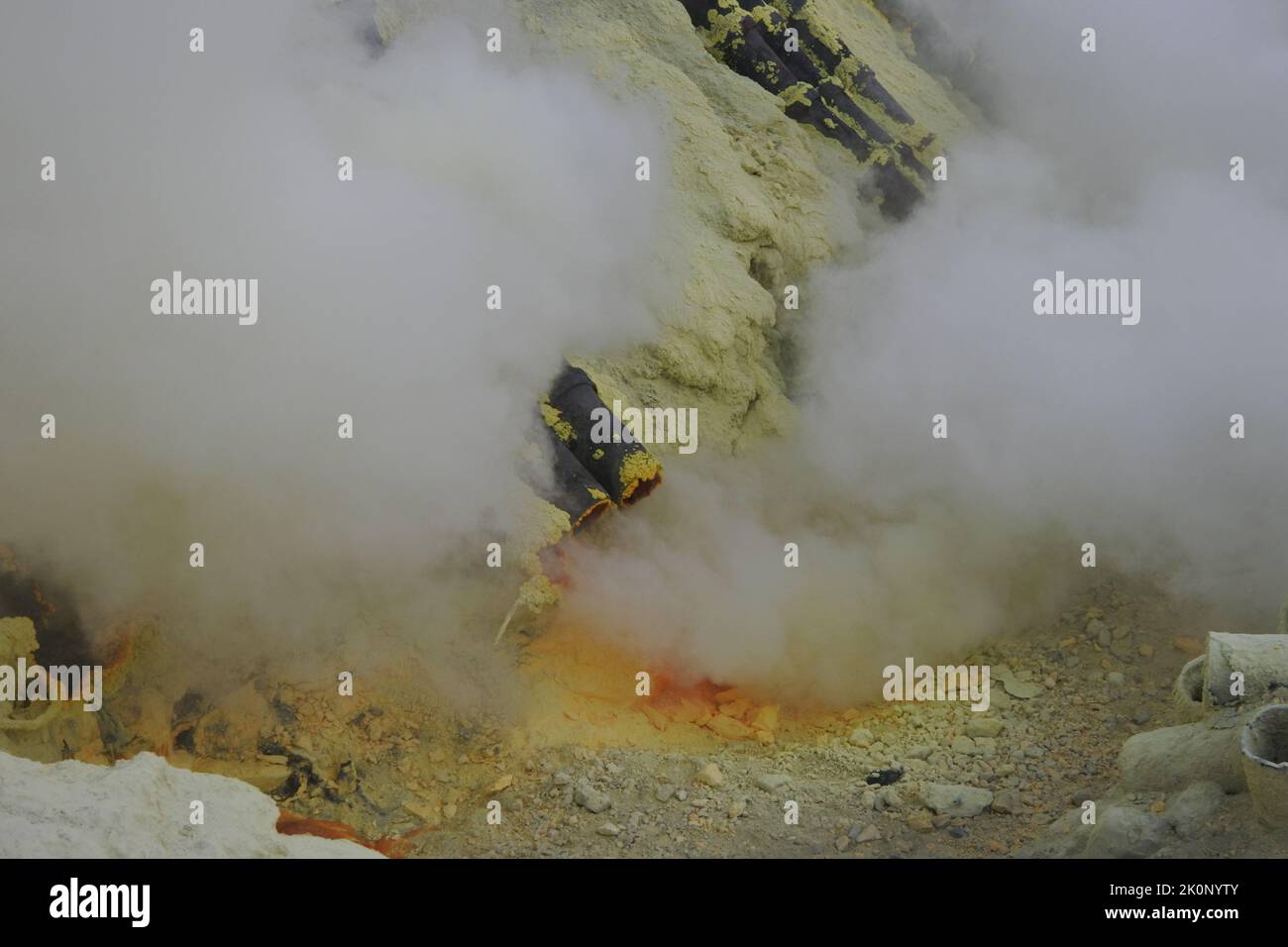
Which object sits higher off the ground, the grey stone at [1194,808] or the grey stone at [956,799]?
the grey stone at [1194,808]

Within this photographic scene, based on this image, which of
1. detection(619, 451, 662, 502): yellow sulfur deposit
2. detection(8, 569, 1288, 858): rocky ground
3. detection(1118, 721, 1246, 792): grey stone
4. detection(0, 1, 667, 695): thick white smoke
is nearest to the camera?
detection(1118, 721, 1246, 792): grey stone

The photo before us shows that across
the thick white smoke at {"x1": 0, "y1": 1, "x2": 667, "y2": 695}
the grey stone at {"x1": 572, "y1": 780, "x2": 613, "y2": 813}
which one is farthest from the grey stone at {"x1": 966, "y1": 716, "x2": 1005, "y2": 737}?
the thick white smoke at {"x1": 0, "y1": 1, "x2": 667, "y2": 695}

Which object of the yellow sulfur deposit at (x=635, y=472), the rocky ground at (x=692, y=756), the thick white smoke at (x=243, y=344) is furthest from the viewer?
the yellow sulfur deposit at (x=635, y=472)

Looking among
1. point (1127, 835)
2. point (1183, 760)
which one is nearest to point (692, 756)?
point (1127, 835)

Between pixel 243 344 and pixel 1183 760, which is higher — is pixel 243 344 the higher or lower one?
the higher one

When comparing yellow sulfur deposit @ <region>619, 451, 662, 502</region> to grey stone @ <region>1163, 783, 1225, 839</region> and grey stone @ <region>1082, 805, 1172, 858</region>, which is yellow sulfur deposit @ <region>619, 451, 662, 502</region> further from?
grey stone @ <region>1163, 783, 1225, 839</region>

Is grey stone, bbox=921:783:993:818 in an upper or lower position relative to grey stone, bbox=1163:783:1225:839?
lower

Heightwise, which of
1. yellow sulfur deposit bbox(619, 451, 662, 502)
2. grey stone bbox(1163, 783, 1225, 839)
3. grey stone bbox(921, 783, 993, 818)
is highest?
yellow sulfur deposit bbox(619, 451, 662, 502)

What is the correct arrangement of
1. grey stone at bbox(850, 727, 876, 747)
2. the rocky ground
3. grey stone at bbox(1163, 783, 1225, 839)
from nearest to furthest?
grey stone at bbox(1163, 783, 1225, 839)
the rocky ground
grey stone at bbox(850, 727, 876, 747)

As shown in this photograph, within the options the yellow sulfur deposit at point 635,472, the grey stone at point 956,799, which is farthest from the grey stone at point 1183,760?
the yellow sulfur deposit at point 635,472

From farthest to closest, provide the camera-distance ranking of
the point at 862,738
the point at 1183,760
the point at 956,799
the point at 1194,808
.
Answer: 1. the point at 862,738
2. the point at 956,799
3. the point at 1183,760
4. the point at 1194,808

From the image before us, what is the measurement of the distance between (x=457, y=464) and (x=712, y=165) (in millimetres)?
3298

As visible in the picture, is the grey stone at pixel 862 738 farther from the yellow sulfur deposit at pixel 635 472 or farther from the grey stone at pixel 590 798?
the yellow sulfur deposit at pixel 635 472

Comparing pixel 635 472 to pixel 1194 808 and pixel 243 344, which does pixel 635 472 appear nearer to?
pixel 243 344
